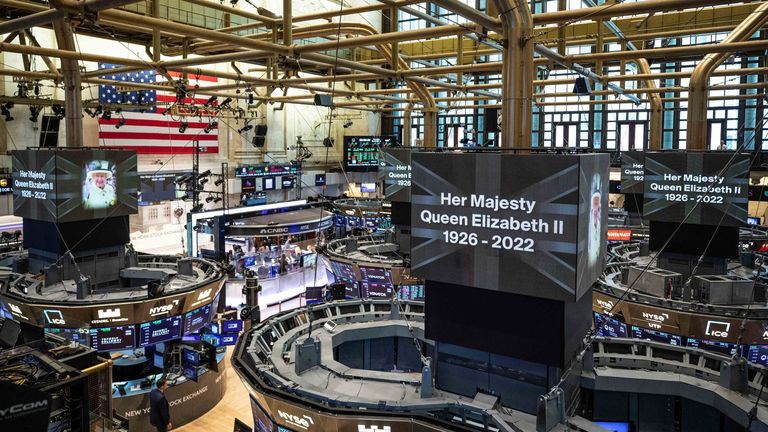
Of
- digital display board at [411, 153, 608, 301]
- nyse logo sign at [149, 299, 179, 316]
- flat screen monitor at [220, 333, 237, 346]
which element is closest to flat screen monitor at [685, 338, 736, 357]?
digital display board at [411, 153, 608, 301]

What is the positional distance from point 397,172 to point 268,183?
14171 millimetres

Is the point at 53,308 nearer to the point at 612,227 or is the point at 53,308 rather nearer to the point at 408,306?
the point at 408,306

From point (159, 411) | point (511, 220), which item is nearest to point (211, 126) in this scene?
point (159, 411)

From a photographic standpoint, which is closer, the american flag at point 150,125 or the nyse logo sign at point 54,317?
the nyse logo sign at point 54,317

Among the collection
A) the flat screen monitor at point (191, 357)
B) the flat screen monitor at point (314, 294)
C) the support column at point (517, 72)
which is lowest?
the flat screen monitor at point (191, 357)

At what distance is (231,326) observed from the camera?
13.9m

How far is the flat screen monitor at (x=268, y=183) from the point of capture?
2951cm

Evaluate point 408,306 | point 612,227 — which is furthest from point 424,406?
point 612,227

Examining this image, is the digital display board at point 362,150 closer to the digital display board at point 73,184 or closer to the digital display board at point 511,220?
the digital display board at point 73,184

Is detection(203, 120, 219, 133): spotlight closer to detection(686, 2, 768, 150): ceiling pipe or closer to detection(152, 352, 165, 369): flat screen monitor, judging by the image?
detection(152, 352, 165, 369): flat screen monitor

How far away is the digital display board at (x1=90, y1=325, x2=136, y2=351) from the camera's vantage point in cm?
1204

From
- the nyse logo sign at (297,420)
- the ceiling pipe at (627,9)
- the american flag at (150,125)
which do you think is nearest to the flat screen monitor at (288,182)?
the american flag at (150,125)

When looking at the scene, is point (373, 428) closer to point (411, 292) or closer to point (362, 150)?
point (411, 292)

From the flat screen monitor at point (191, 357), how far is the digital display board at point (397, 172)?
23.6ft
